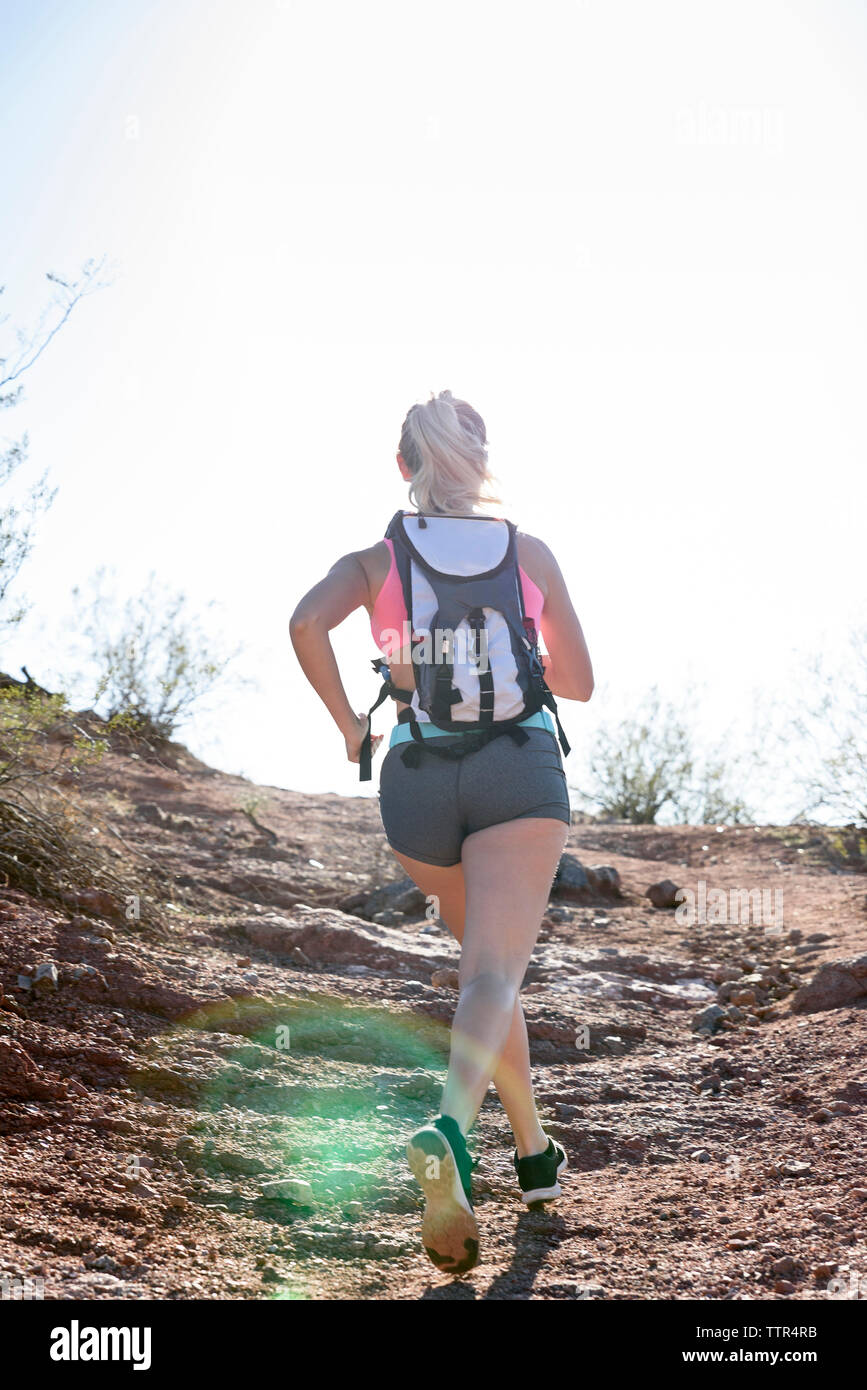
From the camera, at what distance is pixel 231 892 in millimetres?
6453

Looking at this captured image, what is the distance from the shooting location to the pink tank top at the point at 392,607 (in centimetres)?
260

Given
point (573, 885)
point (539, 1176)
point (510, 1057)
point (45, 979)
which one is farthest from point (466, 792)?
point (573, 885)

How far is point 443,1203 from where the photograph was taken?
2.18 metres

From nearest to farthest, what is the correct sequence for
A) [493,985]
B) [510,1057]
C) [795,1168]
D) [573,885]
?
1. [493,985]
2. [510,1057]
3. [795,1168]
4. [573,885]

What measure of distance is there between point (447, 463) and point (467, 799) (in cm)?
85

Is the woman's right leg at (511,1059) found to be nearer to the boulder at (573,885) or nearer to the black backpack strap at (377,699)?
the black backpack strap at (377,699)

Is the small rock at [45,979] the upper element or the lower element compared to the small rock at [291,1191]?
upper

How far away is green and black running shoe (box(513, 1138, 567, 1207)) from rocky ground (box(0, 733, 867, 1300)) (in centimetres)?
7

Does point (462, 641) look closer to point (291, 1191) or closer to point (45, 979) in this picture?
point (291, 1191)

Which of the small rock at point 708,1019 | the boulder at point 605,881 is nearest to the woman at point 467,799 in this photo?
the small rock at point 708,1019

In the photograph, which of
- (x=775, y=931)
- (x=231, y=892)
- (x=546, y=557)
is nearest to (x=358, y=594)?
(x=546, y=557)

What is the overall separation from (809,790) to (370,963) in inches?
262

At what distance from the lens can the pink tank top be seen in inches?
103
